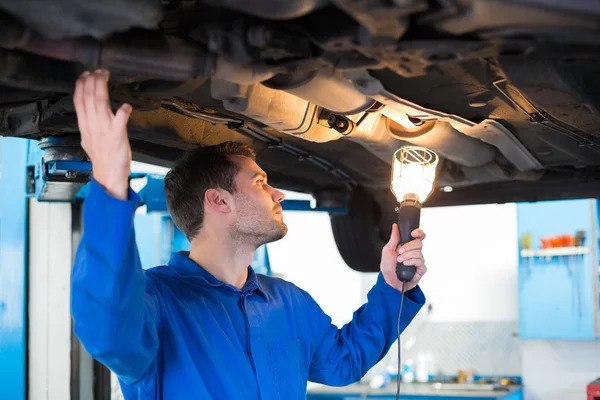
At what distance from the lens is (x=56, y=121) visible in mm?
1689

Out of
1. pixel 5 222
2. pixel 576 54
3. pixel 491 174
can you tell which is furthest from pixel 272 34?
pixel 5 222

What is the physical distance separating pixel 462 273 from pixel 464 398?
1.76 meters

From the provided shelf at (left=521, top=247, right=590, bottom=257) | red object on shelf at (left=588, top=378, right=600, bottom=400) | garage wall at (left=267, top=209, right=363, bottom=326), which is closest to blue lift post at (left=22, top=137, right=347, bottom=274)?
red object on shelf at (left=588, top=378, right=600, bottom=400)

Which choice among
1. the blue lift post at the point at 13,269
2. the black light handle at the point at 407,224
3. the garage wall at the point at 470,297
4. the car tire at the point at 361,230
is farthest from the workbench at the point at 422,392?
the black light handle at the point at 407,224

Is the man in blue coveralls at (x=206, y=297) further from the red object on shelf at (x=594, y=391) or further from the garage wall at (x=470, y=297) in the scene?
the garage wall at (x=470, y=297)

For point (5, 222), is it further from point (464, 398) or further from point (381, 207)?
point (464, 398)

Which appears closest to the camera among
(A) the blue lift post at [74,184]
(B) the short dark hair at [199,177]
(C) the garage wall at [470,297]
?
(A) the blue lift post at [74,184]

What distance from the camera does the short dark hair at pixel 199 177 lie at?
76.0 inches

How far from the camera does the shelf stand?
4.82 metres

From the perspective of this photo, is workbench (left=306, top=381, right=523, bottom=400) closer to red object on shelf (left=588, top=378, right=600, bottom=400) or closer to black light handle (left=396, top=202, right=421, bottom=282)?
red object on shelf (left=588, top=378, right=600, bottom=400)

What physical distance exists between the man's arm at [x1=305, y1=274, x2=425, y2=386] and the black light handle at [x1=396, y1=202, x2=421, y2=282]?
17cm

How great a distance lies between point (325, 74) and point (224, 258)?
2.18 feet

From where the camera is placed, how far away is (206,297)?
179 cm

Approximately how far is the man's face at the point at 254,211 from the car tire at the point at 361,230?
0.93 m
